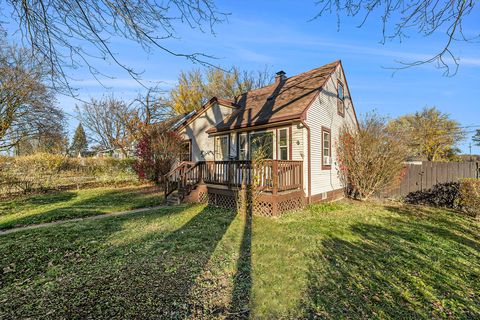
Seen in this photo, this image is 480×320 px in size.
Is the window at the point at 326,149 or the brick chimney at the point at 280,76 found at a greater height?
the brick chimney at the point at 280,76

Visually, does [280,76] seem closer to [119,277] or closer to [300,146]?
[300,146]

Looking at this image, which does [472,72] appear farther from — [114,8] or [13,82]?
[13,82]

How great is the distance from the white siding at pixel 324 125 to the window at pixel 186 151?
8134 millimetres

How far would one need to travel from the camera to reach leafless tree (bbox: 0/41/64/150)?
11.9 m

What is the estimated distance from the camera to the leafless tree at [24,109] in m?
11.9

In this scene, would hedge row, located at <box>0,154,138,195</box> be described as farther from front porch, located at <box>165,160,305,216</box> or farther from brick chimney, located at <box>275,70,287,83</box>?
brick chimney, located at <box>275,70,287,83</box>

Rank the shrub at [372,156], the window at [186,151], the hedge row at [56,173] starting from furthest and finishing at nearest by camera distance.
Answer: the window at [186,151]
the hedge row at [56,173]
the shrub at [372,156]

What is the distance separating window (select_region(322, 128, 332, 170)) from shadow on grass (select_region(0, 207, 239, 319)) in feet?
20.8

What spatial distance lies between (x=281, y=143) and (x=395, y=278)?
258 inches

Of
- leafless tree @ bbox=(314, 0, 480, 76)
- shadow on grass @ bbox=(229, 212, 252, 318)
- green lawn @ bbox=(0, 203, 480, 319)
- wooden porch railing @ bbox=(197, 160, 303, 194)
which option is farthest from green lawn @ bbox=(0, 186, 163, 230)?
leafless tree @ bbox=(314, 0, 480, 76)

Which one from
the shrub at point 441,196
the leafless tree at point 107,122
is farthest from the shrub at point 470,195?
the leafless tree at point 107,122

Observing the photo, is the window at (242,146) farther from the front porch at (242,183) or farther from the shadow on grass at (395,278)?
the shadow on grass at (395,278)

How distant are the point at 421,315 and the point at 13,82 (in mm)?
17975

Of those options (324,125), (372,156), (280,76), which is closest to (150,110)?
(280,76)
